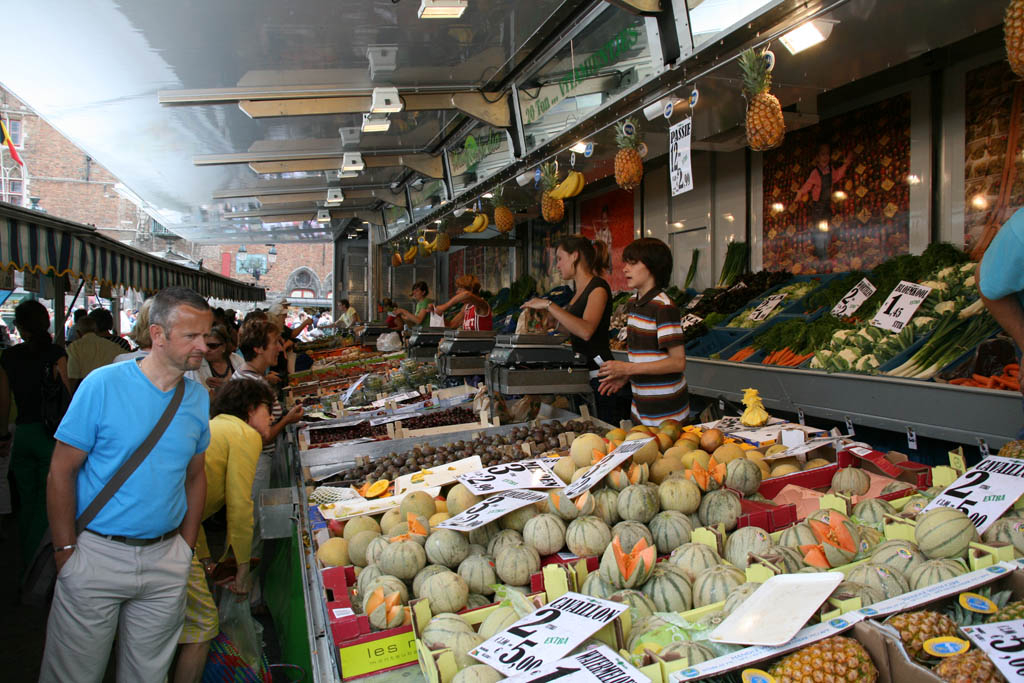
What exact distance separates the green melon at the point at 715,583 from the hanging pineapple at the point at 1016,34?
2295mm

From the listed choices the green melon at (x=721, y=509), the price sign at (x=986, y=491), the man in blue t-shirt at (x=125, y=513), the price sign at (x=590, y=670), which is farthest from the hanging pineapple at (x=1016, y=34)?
the man in blue t-shirt at (x=125, y=513)

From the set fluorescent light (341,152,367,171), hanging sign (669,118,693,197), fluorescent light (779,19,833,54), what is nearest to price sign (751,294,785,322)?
hanging sign (669,118,693,197)

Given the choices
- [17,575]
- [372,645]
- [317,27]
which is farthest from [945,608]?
[17,575]

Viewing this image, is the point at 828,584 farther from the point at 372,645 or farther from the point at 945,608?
the point at 372,645

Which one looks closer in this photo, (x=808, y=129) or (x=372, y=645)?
(x=372, y=645)

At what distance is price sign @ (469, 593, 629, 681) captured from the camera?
52.1 inches

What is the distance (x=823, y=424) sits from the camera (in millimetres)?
5227

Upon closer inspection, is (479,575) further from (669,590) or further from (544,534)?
→ (669,590)

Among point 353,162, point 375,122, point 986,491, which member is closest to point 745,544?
point 986,491

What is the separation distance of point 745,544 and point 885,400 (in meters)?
2.90

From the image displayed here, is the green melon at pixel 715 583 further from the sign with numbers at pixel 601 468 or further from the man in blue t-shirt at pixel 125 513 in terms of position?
the man in blue t-shirt at pixel 125 513

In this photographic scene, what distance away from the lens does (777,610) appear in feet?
4.44

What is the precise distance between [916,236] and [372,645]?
5753mm

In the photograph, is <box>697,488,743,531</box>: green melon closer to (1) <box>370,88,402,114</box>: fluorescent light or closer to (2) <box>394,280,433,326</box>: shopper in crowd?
(1) <box>370,88,402,114</box>: fluorescent light
